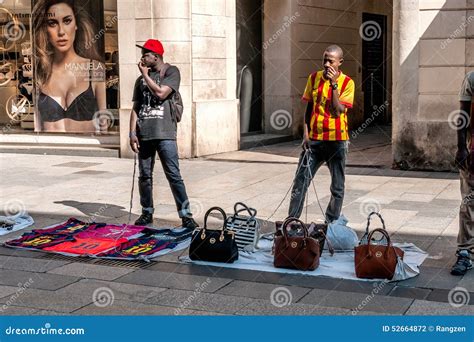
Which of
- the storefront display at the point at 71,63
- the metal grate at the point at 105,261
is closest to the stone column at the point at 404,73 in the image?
the storefront display at the point at 71,63

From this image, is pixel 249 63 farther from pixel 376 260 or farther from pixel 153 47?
pixel 376 260

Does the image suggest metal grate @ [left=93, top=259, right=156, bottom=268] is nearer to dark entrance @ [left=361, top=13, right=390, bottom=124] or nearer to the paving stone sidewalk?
the paving stone sidewalk

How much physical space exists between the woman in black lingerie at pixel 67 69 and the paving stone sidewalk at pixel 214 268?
2.31 meters

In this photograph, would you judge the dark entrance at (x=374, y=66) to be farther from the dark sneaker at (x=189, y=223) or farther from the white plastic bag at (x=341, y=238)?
the white plastic bag at (x=341, y=238)

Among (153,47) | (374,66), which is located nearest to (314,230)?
(153,47)

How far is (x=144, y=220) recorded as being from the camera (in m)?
8.33

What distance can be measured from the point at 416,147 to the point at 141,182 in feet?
17.7

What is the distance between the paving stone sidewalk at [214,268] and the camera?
18.3 ft

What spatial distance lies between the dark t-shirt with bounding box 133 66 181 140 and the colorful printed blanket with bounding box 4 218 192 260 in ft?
3.16

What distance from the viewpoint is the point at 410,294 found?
581cm

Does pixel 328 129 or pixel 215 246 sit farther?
pixel 328 129

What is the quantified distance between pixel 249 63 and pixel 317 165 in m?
9.29

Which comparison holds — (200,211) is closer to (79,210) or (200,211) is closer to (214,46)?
(79,210)

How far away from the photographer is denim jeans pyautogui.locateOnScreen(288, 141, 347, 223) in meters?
7.36
